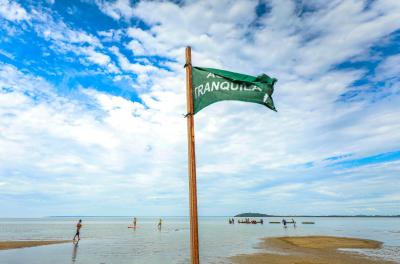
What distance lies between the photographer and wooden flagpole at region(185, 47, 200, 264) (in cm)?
603

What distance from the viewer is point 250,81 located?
723cm

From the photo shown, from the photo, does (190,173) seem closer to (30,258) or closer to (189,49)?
(189,49)

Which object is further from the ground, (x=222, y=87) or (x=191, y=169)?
(x=222, y=87)

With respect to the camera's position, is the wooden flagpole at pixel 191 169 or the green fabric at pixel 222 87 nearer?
the wooden flagpole at pixel 191 169

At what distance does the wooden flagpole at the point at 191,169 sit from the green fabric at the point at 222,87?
19cm

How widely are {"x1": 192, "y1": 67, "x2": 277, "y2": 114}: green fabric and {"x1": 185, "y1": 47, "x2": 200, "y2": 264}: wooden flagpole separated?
19cm

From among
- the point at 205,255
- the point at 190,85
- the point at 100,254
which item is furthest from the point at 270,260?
the point at 190,85

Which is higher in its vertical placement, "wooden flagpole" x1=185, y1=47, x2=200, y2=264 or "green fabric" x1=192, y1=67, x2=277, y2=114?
"green fabric" x1=192, y1=67, x2=277, y2=114

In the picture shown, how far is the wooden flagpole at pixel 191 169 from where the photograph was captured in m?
6.03

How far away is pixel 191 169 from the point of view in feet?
21.0

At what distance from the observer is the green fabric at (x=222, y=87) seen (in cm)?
711

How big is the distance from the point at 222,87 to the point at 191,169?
2.16 meters

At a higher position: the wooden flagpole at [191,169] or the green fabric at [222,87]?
the green fabric at [222,87]

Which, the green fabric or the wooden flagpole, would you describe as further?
the green fabric
